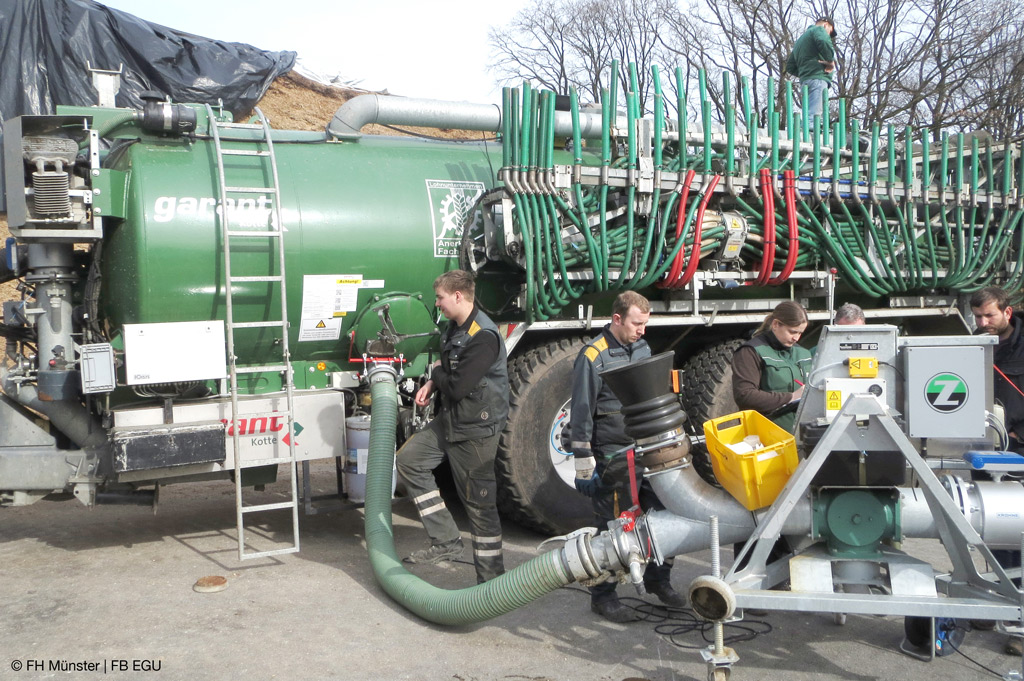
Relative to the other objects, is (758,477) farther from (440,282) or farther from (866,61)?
(866,61)

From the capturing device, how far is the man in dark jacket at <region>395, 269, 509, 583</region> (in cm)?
477

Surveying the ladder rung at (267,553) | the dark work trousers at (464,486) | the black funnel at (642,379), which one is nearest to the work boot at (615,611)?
the dark work trousers at (464,486)

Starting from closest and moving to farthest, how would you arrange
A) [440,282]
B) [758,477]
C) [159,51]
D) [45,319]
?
[758,477] → [440,282] → [45,319] → [159,51]

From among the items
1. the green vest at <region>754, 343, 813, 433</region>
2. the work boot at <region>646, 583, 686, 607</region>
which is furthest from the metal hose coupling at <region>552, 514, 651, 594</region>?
the green vest at <region>754, 343, 813, 433</region>

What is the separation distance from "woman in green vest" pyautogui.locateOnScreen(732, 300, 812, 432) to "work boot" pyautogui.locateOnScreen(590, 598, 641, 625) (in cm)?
124

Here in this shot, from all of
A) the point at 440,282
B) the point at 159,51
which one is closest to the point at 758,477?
the point at 440,282

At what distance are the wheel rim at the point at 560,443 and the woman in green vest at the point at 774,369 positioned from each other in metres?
1.29

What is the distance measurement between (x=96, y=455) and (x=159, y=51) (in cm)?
767

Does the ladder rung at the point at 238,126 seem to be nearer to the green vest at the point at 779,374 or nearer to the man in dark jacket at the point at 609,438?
the man in dark jacket at the point at 609,438

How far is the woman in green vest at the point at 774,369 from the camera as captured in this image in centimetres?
477

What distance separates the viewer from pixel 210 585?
4879 mm

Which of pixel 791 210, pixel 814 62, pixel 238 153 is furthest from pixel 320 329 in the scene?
pixel 814 62

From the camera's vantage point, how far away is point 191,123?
5.27 metres

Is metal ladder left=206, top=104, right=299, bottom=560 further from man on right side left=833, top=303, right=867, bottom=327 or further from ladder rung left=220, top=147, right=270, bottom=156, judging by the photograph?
man on right side left=833, top=303, right=867, bottom=327
